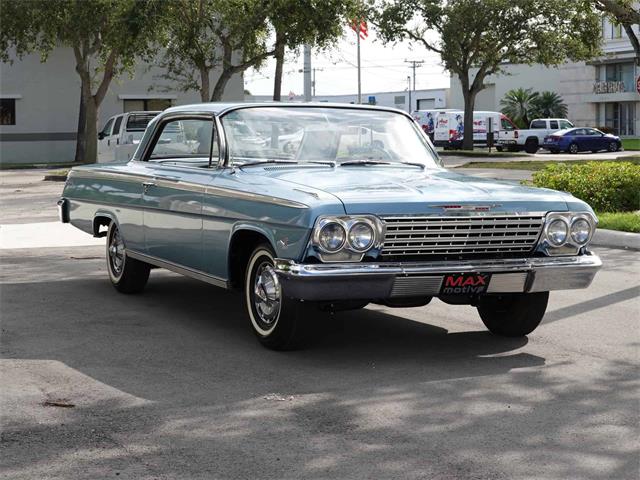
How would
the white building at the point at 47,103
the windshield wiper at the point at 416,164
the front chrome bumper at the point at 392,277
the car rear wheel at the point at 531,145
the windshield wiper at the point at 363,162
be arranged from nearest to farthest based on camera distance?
the front chrome bumper at the point at 392,277 < the windshield wiper at the point at 363,162 < the windshield wiper at the point at 416,164 < the white building at the point at 47,103 < the car rear wheel at the point at 531,145

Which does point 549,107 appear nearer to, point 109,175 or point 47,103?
point 47,103

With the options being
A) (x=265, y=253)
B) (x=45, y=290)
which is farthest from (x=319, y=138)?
(x=45, y=290)

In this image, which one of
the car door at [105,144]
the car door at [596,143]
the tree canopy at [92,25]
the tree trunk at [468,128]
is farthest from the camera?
the tree trunk at [468,128]

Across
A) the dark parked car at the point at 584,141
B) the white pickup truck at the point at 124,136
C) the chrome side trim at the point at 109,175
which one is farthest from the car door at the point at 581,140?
the chrome side trim at the point at 109,175

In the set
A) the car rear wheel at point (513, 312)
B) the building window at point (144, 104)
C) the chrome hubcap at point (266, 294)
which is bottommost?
the car rear wheel at point (513, 312)

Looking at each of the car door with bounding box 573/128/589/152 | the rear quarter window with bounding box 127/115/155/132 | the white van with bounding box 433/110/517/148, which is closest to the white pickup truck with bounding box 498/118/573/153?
the white van with bounding box 433/110/517/148

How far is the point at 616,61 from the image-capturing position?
76.6 m

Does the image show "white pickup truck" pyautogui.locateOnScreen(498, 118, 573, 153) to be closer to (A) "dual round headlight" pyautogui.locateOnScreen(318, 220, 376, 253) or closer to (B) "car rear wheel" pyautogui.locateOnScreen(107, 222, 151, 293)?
(B) "car rear wheel" pyautogui.locateOnScreen(107, 222, 151, 293)

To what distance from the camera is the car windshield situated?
8.05 m

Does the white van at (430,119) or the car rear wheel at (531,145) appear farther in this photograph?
the white van at (430,119)

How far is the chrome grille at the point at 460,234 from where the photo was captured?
262 inches

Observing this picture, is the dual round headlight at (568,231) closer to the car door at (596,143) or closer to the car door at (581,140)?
the car door at (581,140)

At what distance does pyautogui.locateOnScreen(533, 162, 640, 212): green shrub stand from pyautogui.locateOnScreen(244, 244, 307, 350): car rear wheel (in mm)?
9847

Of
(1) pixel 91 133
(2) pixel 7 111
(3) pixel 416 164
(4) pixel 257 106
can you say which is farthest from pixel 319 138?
(2) pixel 7 111
